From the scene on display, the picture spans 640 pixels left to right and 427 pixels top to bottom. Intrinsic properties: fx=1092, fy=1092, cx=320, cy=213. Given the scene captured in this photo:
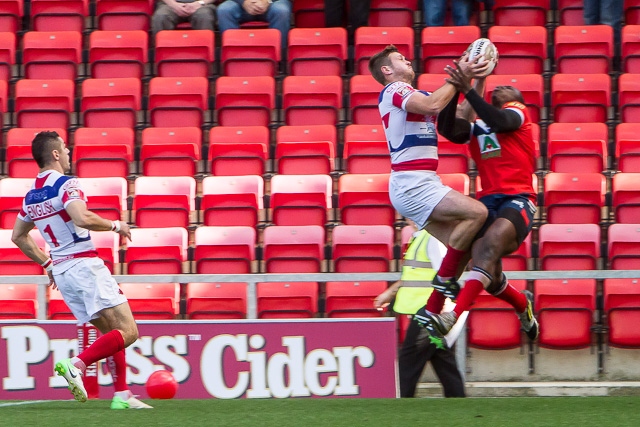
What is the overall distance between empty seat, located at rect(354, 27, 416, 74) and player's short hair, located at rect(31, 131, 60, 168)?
519cm

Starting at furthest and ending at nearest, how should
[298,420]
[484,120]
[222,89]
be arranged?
[222,89], [484,120], [298,420]

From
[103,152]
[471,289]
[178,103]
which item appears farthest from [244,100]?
[471,289]

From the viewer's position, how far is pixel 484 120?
6508 millimetres

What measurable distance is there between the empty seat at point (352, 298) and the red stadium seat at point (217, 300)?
0.73 meters

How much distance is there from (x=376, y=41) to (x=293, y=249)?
3149 mm

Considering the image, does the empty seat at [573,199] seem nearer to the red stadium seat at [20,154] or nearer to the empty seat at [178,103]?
the empty seat at [178,103]

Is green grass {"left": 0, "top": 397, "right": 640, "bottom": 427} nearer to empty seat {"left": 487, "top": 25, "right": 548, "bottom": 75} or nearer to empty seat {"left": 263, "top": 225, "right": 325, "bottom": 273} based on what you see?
empty seat {"left": 263, "top": 225, "right": 325, "bottom": 273}

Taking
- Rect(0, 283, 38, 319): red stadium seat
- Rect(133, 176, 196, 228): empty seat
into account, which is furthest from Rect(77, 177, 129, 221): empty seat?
Rect(0, 283, 38, 319): red stadium seat

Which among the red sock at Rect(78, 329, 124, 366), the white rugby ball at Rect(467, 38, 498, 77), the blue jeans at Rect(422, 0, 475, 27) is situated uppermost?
the blue jeans at Rect(422, 0, 475, 27)

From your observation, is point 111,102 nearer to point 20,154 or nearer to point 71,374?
point 20,154

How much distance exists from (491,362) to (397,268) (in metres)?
1.25

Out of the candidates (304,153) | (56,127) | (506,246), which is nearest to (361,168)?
(304,153)

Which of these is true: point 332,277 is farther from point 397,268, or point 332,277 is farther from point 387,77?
point 387,77

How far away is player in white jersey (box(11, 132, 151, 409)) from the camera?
7.01 metres
